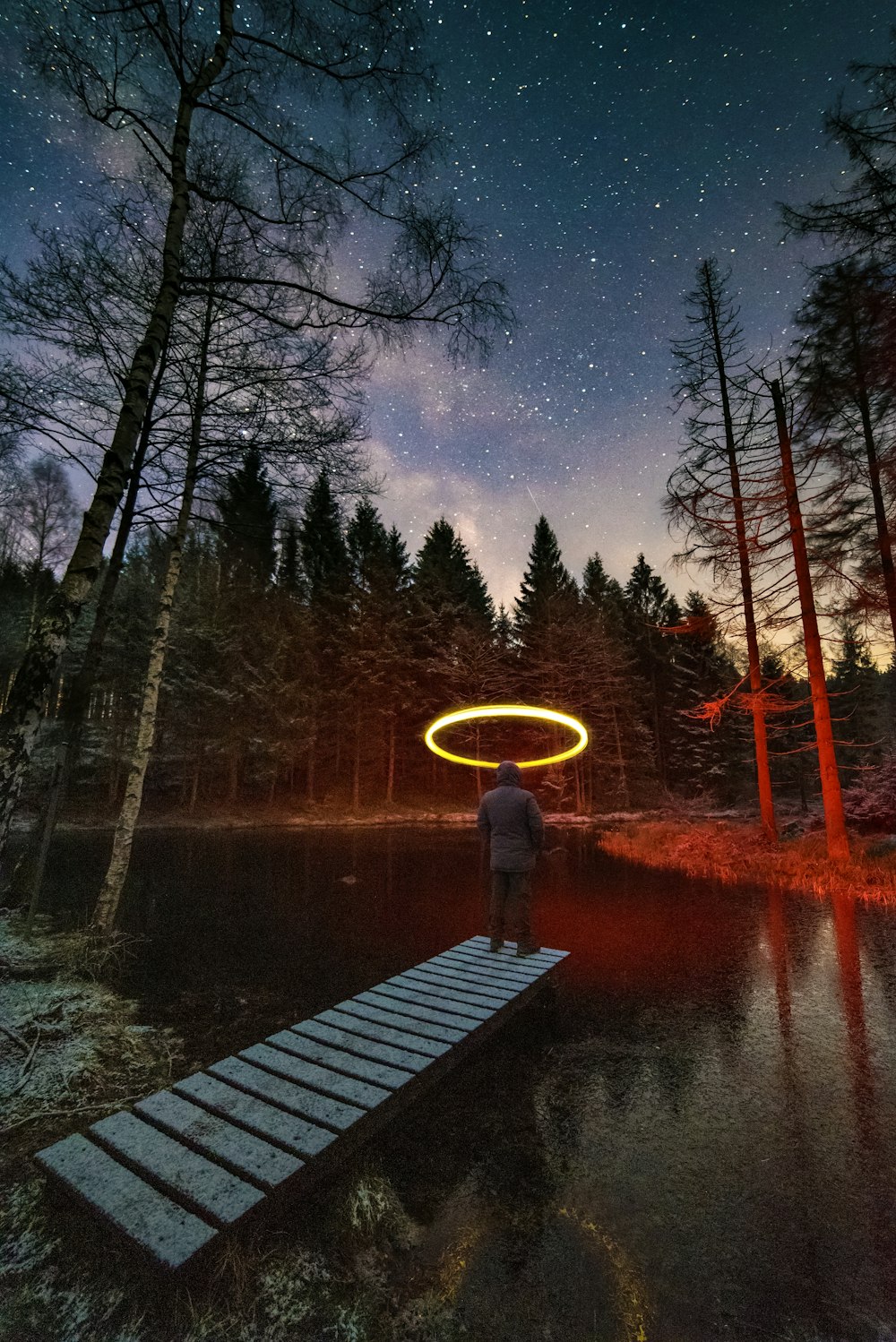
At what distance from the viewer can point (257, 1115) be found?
145 inches

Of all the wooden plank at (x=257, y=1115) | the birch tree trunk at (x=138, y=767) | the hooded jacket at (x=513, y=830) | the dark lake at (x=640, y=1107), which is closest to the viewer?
the dark lake at (x=640, y=1107)

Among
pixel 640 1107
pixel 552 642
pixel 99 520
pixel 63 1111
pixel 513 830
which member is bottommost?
pixel 640 1107

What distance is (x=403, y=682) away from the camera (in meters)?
39.1

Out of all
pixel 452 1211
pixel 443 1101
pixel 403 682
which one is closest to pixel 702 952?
pixel 443 1101

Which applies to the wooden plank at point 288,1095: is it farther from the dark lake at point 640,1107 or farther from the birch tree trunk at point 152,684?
the birch tree trunk at point 152,684

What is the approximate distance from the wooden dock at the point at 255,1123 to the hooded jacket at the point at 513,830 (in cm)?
177

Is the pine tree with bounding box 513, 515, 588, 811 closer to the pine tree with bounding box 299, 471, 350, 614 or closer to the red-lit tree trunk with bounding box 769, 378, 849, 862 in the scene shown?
the pine tree with bounding box 299, 471, 350, 614

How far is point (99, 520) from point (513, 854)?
6.01 meters

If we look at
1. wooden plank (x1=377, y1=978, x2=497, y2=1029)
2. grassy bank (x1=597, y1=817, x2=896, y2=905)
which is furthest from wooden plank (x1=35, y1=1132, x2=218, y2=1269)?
grassy bank (x1=597, y1=817, x2=896, y2=905)

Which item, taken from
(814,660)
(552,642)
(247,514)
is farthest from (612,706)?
(247,514)

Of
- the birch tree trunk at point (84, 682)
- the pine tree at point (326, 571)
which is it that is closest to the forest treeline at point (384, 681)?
the pine tree at point (326, 571)

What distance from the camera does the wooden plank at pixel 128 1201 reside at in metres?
2.63

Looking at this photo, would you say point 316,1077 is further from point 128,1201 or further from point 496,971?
point 496,971

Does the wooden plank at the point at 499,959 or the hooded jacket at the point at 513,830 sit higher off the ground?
the hooded jacket at the point at 513,830
